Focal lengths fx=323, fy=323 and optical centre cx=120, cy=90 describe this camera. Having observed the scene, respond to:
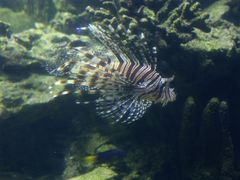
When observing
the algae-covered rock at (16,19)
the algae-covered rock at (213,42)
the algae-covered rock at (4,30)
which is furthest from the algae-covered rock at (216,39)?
the algae-covered rock at (16,19)

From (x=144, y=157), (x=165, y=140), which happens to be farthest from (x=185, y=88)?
(x=144, y=157)

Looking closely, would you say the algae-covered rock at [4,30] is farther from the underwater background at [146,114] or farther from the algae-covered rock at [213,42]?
the algae-covered rock at [213,42]

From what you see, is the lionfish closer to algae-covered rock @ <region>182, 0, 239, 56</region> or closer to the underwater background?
the underwater background

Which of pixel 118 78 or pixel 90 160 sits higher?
pixel 118 78

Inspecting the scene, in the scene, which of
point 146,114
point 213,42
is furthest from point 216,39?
point 146,114

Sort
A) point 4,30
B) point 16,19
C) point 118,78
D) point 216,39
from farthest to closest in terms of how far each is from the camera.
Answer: point 16,19, point 4,30, point 216,39, point 118,78

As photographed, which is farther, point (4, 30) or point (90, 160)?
point (4, 30)

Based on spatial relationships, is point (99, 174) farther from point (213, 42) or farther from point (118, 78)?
point (213, 42)
